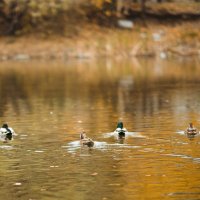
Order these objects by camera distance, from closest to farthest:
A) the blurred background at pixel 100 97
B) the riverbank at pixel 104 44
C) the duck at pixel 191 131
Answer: the blurred background at pixel 100 97
the duck at pixel 191 131
the riverbank at pixel 104 44

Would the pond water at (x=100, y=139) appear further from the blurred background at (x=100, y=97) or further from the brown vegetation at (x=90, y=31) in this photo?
the brown vegetation at (x=90, y=31)

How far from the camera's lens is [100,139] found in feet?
105

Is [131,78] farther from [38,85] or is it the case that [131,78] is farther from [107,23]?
[107,23]

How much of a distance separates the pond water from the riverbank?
91.6 feet

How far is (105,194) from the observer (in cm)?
2231

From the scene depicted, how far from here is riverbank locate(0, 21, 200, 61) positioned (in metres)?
95.6

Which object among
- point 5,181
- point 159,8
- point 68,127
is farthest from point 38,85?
point 159,8

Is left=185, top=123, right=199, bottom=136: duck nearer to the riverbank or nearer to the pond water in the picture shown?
the pond water

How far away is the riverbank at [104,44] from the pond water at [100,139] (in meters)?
27.9

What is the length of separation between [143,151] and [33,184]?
5844mm

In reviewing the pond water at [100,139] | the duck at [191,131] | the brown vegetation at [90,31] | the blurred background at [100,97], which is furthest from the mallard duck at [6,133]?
the brown vegetation at [90,31]

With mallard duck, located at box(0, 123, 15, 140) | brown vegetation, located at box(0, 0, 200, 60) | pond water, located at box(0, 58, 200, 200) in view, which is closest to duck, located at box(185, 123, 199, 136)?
pond water, located at box(0, 58, 200, 200)

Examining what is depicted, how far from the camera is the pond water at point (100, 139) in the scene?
76.3ft

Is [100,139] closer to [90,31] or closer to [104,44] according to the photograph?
[104,44]
